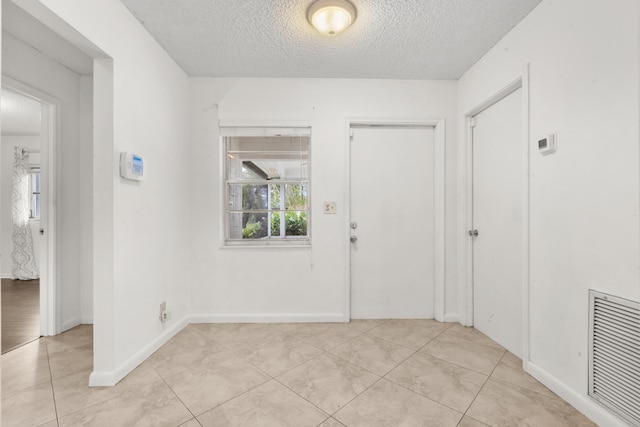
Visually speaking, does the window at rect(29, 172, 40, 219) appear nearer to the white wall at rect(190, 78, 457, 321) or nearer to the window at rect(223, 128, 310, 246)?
the white wall at rect(190, 78, 457, 321)

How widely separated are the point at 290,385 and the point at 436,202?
210 cm

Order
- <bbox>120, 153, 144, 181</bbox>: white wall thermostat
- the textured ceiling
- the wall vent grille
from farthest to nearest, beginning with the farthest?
the textured ceiling < <bbox>120, 153, 144, 181</bbox>: white wall thermostat < the wall vent grille

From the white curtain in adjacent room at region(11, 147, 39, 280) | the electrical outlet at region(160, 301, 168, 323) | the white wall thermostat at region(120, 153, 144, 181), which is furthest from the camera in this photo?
the white curtain in adjacent room at region(11, 147, 39, 280)

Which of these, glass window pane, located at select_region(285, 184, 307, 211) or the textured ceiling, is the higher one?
the textured ceiling

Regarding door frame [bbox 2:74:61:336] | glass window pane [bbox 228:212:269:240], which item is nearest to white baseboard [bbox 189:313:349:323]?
glass window pane [bbox 228:212:269:240]

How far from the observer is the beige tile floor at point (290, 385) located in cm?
139

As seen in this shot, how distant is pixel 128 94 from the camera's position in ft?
5.91

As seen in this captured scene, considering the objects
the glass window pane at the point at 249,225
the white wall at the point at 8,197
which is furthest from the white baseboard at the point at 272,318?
the white wall at the point at 8,197

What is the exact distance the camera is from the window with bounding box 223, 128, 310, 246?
270 centimetres

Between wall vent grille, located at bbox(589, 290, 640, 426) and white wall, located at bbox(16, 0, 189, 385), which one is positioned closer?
wall vent grille, located at bbox(589, 290, 640, 426)

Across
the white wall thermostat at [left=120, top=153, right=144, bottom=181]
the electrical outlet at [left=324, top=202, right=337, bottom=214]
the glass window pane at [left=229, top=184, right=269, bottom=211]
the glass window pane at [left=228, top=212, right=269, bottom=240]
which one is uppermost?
the white wall thermostat at [left=120, top=153, right=144, bottom=181]

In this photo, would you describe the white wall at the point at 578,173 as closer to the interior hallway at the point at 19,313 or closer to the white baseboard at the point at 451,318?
the white baseboard at the point at 451,318

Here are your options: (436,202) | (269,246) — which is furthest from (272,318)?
(436,202)

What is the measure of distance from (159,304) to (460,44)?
327 cm
